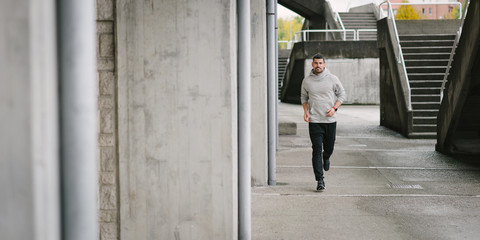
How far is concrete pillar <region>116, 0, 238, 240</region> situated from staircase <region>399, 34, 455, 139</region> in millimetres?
11521

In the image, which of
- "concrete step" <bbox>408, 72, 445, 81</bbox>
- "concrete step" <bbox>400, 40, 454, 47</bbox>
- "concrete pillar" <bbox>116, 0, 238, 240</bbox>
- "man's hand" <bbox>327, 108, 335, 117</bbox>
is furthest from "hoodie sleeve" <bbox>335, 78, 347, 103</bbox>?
"concrete step" <bbox>400, 40, 454, 47</bbox>

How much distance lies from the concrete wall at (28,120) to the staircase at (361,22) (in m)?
32.4

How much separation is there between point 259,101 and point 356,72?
72.9ft

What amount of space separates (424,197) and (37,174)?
7.30 m

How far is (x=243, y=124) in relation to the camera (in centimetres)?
596

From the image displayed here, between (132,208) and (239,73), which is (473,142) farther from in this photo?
(132,208)

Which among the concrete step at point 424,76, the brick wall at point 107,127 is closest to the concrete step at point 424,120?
the concrete step at point 424,76

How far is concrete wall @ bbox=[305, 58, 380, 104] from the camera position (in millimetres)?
30922

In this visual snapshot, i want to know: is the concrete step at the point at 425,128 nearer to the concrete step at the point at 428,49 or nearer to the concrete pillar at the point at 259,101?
the concrete step at the point at 428,49

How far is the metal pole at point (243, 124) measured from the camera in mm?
5855

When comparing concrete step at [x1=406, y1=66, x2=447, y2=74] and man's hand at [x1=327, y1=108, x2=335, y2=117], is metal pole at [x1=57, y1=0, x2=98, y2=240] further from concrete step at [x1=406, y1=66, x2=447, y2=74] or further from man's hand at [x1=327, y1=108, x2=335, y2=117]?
concrete step at [x1=406, y1=66, x2=447, y2=74]

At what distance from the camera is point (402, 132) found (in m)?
17.0

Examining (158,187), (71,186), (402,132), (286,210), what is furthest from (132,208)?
(402,132)

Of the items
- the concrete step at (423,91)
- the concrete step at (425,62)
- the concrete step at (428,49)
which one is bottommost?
the concrete step at (423,91)
